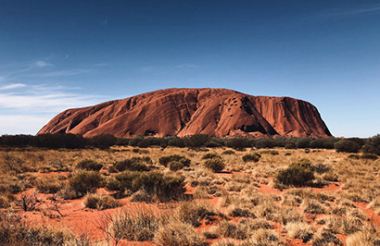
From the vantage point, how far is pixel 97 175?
962 centimetres

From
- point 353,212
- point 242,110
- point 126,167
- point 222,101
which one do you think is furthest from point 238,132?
point 353,212

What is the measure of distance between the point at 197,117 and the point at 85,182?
8515cm

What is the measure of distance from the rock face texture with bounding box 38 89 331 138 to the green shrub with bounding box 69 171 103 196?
244ft

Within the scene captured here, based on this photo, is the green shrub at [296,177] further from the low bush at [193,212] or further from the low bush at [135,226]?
the low bush at [135,226]

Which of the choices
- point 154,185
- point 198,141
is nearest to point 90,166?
point 154,185

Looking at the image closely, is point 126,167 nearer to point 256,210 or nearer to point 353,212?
point 256,210

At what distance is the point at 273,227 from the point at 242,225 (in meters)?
0.88

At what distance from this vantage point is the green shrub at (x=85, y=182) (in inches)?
346

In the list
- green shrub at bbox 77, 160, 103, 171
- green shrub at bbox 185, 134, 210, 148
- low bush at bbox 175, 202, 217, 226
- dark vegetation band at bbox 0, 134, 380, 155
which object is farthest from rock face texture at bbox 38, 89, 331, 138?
low bush at bbox 175, 202, 217, 226

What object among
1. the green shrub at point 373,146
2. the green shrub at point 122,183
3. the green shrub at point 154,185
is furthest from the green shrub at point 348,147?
the green shrub at point 122,183

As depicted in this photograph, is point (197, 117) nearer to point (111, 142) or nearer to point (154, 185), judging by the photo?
point (111, 142)

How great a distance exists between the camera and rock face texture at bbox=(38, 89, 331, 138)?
8700 centimetres

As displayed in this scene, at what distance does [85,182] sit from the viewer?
30.0 feet

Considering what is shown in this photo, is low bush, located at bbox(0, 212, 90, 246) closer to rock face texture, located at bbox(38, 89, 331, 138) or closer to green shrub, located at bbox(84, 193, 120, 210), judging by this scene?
green shrub, located at bbox(84, 193, 120, 210)
